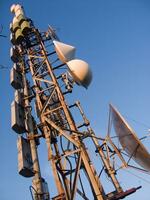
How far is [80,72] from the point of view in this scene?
39.4 feet

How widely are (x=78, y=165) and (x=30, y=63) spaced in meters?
7.49

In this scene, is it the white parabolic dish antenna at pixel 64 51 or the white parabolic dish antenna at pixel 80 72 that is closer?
the white parabolic dish antenna at pixel 80 72

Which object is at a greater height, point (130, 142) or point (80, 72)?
point (80, 72)

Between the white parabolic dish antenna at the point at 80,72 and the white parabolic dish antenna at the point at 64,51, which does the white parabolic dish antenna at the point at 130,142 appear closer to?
the white parabolic dish antenna at the point at 80,72

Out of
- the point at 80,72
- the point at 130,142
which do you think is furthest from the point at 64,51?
the point at 130,142

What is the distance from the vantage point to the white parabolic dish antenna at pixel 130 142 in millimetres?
11000

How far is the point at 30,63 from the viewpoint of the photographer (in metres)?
14.5

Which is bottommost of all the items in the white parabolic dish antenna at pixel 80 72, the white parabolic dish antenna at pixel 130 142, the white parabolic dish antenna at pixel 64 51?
the white parabolic dish antenna at pixel 130 142

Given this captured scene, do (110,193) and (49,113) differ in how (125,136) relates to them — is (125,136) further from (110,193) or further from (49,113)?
(49,113)

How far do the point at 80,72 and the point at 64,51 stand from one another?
1782mm

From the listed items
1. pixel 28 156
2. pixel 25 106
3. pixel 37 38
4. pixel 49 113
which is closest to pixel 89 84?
pixel 49 113

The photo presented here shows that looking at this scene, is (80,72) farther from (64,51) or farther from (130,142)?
(130,142)

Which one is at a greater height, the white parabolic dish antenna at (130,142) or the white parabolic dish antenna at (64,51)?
the white parabolic dish antenna at (64,51)

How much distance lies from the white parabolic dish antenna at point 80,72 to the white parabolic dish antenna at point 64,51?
77 cm
